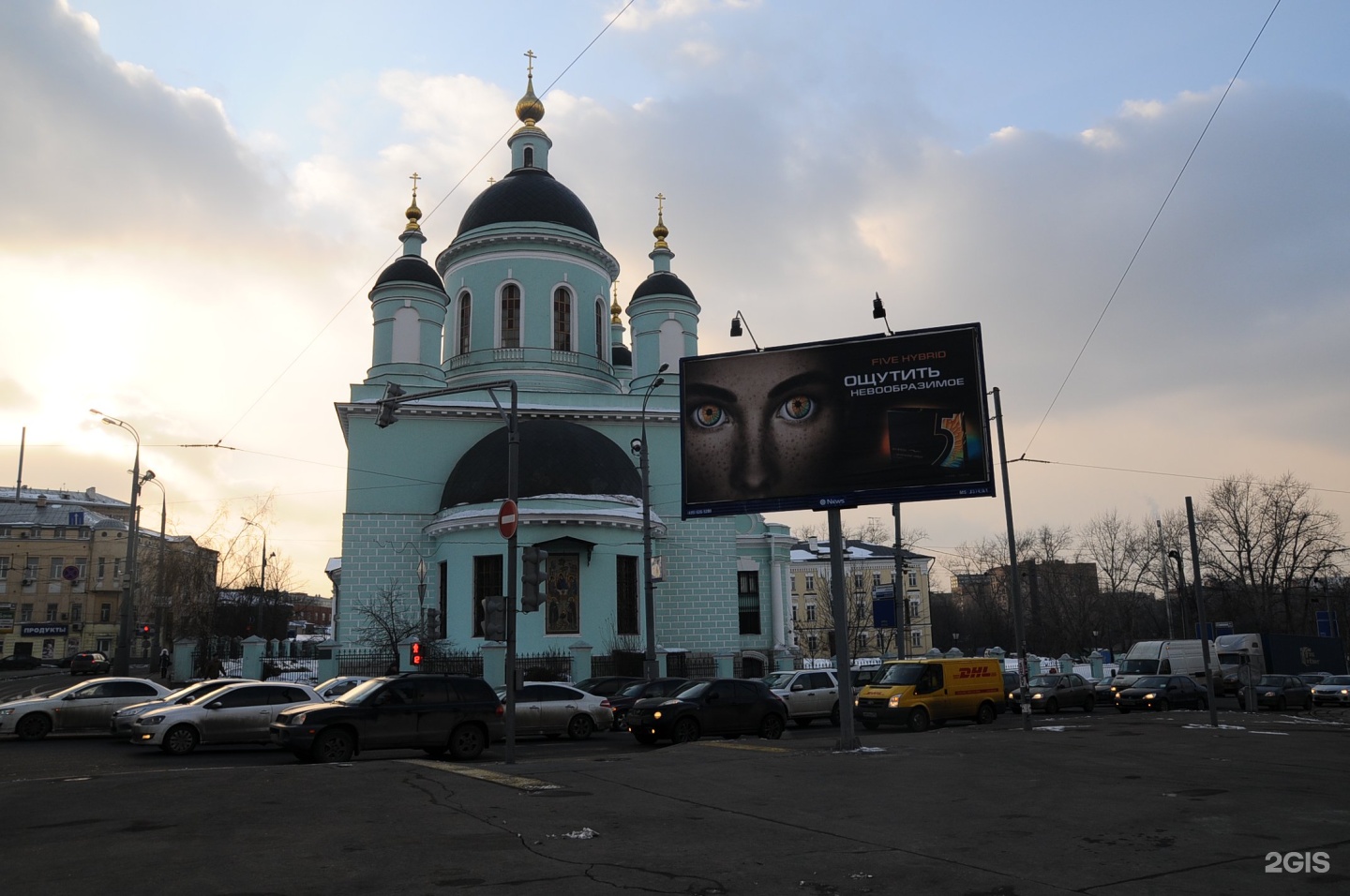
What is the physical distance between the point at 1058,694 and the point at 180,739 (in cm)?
2400

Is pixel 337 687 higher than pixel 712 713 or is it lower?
higher

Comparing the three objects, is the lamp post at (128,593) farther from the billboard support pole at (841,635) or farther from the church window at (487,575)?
the billboard support pole at (841,635)

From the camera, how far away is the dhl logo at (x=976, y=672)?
23609 millimetres

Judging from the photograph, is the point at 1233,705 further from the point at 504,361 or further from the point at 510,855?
the point at 510,855

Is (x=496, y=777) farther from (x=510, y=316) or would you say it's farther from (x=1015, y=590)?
(x=510, y=316)

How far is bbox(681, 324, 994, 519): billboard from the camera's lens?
16.7 meters

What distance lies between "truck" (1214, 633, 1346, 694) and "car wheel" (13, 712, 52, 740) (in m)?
40.2

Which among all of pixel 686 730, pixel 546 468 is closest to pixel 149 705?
pixel 686 730

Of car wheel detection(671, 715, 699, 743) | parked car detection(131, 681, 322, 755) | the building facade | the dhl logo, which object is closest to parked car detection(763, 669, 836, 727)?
the dhl logo

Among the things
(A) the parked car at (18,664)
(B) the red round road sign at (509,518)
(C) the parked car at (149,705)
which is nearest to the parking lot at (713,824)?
(B) the red round road sign at (509,518)

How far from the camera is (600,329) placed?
1768 inches

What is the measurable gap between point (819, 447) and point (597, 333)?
2840 centimetres

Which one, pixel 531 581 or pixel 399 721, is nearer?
pixel 531 581

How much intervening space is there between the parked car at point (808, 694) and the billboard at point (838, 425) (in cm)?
914
